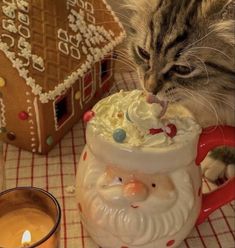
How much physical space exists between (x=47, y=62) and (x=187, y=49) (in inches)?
9.4

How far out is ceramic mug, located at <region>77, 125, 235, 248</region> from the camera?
0.55 metres

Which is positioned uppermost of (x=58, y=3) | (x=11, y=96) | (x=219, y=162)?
(x=58, y=3)

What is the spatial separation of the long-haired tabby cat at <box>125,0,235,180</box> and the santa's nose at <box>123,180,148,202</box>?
0.51 feet

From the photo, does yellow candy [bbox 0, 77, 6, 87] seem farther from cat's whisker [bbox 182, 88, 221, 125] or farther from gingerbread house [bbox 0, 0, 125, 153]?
cat's whisker [bbox 182, 88, 221, 125]

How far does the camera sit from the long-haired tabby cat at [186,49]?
610 millimetres

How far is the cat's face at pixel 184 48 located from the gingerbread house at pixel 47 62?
0.12 meters

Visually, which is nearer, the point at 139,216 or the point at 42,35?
the point at 139,216

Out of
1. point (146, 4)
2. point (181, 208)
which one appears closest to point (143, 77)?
point (146, 4)

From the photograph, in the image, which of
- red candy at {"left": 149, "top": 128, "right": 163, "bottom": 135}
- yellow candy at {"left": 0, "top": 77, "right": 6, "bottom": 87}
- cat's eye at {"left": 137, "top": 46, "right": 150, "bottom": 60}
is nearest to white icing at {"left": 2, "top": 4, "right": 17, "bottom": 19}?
yellow candy at {"left": 0, "top": 77, "right": 6, "bottom": 87}

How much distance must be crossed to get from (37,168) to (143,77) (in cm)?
24

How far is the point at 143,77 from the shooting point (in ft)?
2.26

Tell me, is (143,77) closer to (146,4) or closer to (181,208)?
(146,4)

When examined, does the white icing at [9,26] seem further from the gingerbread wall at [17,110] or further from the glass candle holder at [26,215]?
the glass candle holder at [26,215]

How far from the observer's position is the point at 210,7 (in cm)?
61
